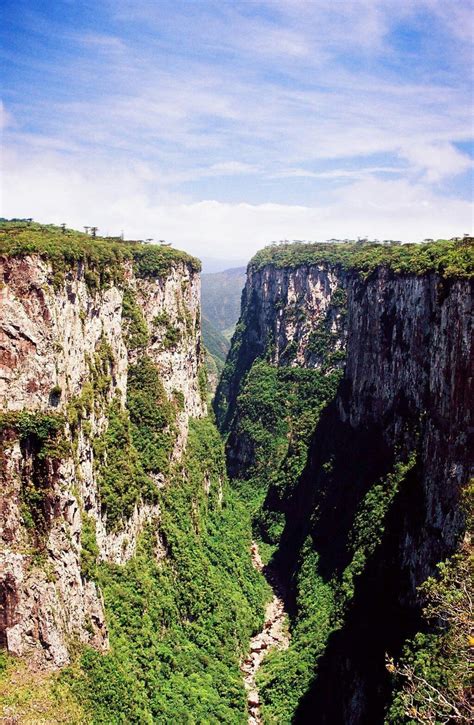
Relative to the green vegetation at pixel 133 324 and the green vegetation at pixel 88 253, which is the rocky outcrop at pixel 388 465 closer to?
the green vegetation at pixel 88 253

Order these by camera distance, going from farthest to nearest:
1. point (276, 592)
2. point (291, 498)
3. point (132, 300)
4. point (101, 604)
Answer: point (291, 498), point (276, 592), point (132, 300), point (101, 604)

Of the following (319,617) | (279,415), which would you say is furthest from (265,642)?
(279,415)

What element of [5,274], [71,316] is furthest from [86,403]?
[5,274]

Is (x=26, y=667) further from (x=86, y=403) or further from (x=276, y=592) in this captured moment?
(x=276, y=592)

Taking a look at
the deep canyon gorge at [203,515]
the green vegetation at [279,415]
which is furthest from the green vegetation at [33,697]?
the green vegetation at [279,415]

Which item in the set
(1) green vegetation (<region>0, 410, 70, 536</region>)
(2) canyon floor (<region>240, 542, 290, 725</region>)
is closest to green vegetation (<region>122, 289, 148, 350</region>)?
(1) green vegetation (<region>0, 410, 70, 536</region>)

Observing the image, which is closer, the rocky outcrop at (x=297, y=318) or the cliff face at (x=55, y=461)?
the cliff face at (x=55, y=461)
